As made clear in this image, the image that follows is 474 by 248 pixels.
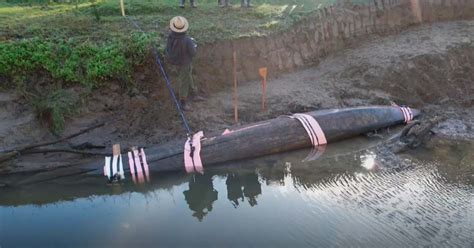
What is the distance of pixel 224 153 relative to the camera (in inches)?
310

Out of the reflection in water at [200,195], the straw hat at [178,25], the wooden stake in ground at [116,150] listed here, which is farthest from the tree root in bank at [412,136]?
the wooden stake in ground at [116,150]

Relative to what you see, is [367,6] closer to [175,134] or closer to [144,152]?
[175,134]

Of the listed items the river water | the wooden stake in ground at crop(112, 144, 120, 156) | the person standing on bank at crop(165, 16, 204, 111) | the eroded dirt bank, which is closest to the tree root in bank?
the river water

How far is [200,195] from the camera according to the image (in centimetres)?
729

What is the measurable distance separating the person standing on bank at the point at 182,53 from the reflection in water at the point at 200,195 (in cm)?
186

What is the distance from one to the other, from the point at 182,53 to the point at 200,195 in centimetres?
273

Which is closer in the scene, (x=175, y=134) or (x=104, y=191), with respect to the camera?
(x=104, y=191)

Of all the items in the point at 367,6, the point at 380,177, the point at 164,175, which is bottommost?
the point at 380,177

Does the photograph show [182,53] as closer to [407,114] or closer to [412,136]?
[412,136]

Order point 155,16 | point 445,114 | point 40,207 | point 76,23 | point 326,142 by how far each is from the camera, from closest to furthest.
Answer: point 40,207 < point 326,142 < point 445,114 < point 76,23 < point 155,16

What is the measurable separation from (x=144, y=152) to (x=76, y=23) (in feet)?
13.7

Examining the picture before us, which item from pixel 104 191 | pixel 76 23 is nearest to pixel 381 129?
pixel 104 191

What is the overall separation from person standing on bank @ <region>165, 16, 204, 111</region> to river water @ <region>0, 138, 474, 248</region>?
6.37 feet

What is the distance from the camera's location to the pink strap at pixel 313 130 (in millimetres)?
8375
